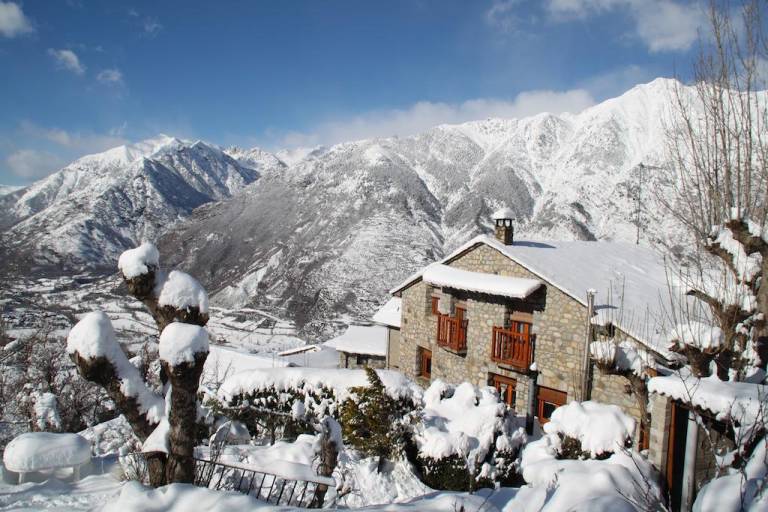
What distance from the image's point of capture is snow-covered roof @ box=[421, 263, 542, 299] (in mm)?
12148

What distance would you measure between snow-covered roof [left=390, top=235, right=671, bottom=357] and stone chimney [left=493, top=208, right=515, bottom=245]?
336 mm

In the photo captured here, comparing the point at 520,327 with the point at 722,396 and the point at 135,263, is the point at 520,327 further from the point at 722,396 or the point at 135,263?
the point at 135,263

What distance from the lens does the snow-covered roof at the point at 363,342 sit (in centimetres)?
1945

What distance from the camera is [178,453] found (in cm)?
501

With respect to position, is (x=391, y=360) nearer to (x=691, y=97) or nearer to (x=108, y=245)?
(x=691, y=97)

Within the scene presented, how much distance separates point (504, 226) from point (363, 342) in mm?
9066

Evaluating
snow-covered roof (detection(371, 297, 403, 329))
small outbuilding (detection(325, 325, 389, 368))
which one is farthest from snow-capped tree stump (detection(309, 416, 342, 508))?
small outbuilding (detection(325, 325, 389, 368))

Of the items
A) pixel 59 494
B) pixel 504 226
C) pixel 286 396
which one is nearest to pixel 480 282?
pixel 504 226

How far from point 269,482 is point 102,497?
2358 mm

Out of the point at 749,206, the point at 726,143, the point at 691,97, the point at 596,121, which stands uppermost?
the point at 596,121

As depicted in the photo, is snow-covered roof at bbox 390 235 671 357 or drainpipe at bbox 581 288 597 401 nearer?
snow-covered roof at bbox 390 235 671 357

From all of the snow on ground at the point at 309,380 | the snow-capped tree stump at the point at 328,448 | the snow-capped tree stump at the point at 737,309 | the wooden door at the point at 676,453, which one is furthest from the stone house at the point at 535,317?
the snow-capped tree stump at the point at 328,448

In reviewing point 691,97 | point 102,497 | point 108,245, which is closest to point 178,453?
point 102,497

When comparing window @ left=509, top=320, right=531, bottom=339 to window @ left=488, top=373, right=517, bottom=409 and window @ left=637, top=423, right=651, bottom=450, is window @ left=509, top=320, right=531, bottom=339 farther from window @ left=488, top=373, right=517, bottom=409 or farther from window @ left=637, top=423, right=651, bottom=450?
window @ left=637, top=423, right=651, bottom=450
